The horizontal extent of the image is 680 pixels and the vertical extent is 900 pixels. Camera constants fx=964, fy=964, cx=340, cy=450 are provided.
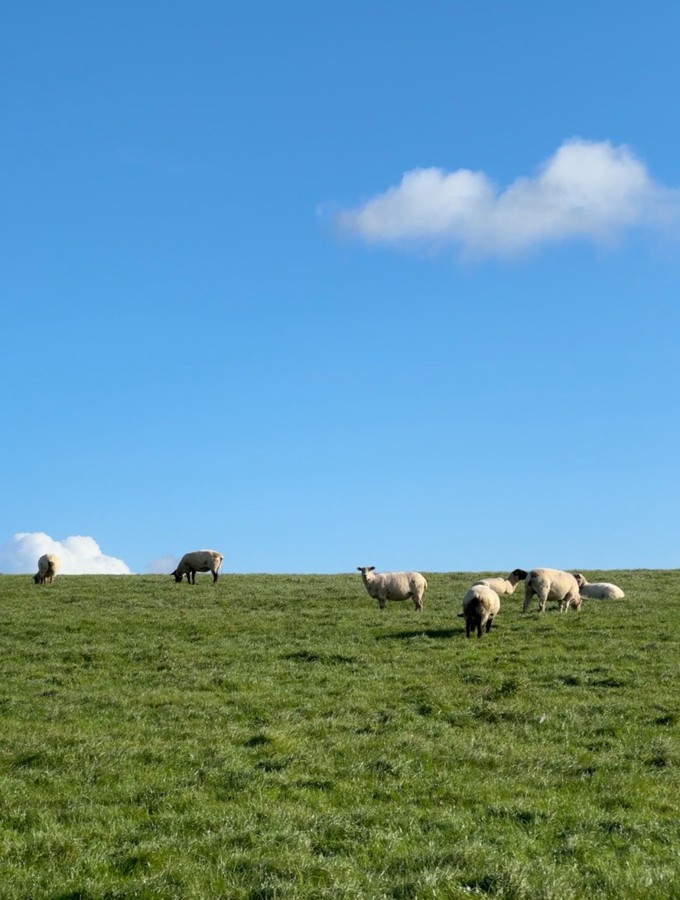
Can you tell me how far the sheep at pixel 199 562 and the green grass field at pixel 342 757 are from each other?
Answer: 13.5 m

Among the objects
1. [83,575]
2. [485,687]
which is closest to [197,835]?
[485,687]

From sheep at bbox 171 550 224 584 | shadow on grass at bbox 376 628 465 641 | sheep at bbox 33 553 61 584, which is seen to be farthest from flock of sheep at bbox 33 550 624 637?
sheep at bbox 33 553 61 584

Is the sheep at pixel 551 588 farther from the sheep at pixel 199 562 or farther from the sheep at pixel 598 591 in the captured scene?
the sheep at pixel 199 562

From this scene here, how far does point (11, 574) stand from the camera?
50.3 m

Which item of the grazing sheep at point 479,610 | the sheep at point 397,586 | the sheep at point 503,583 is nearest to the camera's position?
the grazing sheep at point 479,610

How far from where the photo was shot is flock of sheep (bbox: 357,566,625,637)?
28156 mm

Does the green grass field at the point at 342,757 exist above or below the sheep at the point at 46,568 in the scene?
below

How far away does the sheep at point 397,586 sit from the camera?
35.0 metres

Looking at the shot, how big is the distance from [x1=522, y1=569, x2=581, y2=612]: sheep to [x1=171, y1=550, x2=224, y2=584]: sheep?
57.9 ft

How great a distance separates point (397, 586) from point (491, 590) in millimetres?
6544

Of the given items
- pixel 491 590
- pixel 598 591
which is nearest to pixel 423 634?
pixel 491 590

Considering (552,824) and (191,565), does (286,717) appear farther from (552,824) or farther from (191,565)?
(191,565)

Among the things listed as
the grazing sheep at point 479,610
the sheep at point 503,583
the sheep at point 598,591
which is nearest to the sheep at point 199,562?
the sheep at point 503,583

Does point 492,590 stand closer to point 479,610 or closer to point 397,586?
point 479,610
